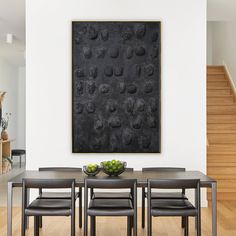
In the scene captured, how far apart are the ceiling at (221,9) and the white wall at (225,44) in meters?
2.64

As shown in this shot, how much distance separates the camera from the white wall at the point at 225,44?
10219 mm

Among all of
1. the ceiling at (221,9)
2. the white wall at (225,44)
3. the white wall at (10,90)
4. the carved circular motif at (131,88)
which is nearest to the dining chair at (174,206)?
the carved circular motif at (131,88)

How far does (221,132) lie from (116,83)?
112 inches

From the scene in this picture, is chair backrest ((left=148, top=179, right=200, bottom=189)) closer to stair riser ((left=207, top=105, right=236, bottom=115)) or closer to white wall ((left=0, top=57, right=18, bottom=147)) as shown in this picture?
stair riser ((left=207, top=105, right=236, bottom=115))

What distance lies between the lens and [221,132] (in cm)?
840

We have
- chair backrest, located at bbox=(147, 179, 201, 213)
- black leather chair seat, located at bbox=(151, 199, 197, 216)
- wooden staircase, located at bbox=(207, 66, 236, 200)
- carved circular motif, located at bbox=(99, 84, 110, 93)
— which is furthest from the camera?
wooden staircase, located at bbox=(207, 66, 236, 200)

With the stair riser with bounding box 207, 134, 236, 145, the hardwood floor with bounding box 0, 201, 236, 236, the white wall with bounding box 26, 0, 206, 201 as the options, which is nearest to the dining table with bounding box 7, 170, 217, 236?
the hardwood floor with bounding box 0, 201, 236, 236

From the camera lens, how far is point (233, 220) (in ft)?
18.6

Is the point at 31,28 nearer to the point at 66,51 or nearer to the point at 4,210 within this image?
the point at 66,51

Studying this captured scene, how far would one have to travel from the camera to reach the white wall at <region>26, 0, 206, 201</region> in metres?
6.40

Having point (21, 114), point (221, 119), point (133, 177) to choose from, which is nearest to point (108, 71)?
point (133, 177)

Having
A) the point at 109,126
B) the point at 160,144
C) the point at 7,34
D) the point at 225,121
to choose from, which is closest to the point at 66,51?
the point at 109,126

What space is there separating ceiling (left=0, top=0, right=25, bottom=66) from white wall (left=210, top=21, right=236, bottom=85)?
14.8ft

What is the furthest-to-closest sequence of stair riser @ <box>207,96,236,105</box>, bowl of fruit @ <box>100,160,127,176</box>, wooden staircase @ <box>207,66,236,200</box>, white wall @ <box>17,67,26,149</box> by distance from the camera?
white wall @ <box>17,67,26,149</box> → stair riser @ <box>207,96,236,105</box> → wooden staircase @ <box>207,66,236,200</box> → bowl of fruit @ <box>100,160,127,176</box>
